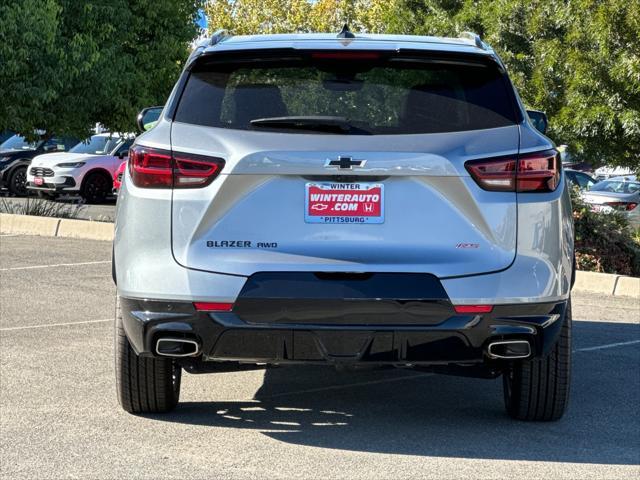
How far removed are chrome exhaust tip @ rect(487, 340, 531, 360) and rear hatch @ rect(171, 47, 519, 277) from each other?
368mm

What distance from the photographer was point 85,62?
21.5m

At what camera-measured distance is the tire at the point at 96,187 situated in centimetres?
2797

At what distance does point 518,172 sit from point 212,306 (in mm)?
1429

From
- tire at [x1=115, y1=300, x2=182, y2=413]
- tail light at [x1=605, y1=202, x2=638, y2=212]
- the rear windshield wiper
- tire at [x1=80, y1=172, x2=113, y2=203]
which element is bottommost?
tire at [x1=80, y1=172, x2=113, y2=203]

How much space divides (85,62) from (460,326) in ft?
55.6

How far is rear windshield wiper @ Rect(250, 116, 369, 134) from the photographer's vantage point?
18.3ft

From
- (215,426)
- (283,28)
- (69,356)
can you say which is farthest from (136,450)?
(283,28)

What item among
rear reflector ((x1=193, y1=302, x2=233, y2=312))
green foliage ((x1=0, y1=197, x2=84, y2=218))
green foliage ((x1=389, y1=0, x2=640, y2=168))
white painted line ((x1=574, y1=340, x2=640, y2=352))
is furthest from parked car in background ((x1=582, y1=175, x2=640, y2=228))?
rear reflector ((x1=193, y1=302, x2=233, y2=312))

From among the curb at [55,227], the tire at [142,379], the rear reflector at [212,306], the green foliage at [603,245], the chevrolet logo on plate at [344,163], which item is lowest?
the curb at [55,227]

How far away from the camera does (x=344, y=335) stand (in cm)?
550

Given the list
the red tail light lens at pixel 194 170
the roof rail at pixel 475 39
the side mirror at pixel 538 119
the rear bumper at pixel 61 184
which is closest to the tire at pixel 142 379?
the red tail light lens at pixel 194 170

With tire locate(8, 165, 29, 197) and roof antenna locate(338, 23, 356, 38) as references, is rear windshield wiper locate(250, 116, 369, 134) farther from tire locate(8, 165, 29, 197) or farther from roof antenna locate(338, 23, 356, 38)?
tire locate(8, 165, 29, 197)

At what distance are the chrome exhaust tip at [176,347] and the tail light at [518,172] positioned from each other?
4.65 feet

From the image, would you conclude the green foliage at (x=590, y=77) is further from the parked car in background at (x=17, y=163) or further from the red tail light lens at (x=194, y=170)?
the red tail light lens at (x=194, y=170)
